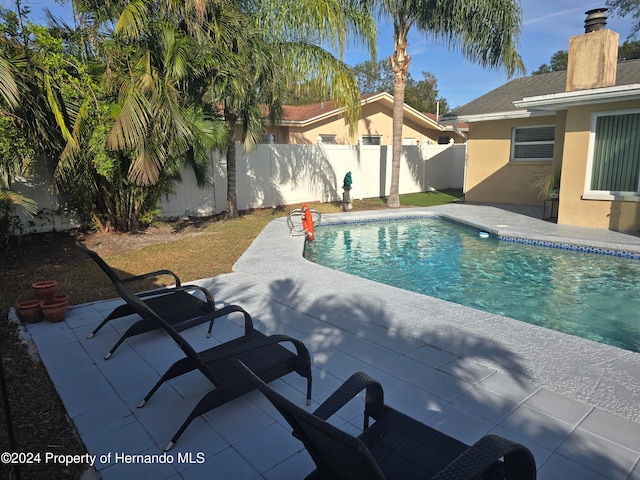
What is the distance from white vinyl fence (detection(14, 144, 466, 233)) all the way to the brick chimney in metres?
8.58

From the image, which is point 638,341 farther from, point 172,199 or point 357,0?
point 357,0

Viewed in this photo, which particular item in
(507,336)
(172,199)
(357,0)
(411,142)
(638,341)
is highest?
(357,0)

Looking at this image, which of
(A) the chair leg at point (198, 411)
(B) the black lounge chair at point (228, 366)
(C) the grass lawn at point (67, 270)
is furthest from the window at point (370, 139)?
(A) the chair leg at point (198, 411)

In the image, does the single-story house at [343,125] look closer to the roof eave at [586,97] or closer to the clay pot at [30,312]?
the roof eave at [586,97]

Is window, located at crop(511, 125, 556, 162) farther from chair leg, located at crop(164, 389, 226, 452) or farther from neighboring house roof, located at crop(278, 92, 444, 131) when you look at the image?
chair leg, located at crop(164, 389, 226, 452)

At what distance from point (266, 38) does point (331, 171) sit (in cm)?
673

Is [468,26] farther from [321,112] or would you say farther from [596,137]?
[321,112]

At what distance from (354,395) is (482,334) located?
2.58 metres

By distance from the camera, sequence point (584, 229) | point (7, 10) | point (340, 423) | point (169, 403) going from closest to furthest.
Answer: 1. point (340, 423)
2. point (169, 403)
3. point (7, 10)
4. point (584, 229)

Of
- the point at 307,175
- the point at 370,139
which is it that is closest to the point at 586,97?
the point at 307,175

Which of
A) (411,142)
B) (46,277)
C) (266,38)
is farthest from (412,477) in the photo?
(411,142)

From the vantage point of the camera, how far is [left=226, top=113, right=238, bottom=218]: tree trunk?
37.1 feet

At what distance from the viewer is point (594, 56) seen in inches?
391

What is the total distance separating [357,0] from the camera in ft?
43.7
